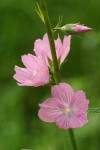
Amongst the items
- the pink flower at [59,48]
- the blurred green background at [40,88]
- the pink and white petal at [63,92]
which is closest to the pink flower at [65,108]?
the pink and white petal at [63,92]

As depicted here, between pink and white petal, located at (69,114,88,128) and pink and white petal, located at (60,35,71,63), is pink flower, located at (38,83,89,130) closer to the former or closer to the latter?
pink and white petal, located at (69,114,88,128)

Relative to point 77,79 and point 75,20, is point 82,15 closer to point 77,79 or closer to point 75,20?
point 75,20

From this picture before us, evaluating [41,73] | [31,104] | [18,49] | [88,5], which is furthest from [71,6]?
[41,73]

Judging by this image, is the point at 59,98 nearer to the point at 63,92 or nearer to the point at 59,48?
the point at 63,92

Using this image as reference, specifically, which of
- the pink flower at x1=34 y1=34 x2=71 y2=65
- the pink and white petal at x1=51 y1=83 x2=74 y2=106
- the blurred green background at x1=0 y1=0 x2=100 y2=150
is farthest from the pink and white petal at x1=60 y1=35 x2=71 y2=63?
the blurred green background at x1=0 y1=0 x2=100 y2=150

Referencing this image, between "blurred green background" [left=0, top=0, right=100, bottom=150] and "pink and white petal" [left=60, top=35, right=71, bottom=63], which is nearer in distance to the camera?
"pink and white petal" [left=60, top=35, right=71, bottom=63]

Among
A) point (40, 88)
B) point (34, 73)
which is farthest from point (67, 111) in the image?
point (40, 88)
